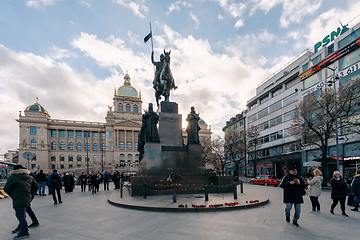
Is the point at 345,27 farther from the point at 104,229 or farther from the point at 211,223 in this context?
the point at 104,229

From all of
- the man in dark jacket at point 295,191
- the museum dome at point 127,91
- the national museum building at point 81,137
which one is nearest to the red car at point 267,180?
the man in dark jacket at point 295,191

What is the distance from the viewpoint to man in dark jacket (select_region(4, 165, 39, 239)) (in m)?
5.68

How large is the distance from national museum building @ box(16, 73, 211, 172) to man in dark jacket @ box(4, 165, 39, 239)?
3077 inches

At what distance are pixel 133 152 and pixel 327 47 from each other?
73147mm

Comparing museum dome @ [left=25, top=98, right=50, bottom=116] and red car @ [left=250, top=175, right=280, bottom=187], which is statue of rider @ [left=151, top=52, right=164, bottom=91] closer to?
red car @ [left=250, top=175, right=280, bottom=187]

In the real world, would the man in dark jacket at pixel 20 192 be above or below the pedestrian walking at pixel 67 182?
above

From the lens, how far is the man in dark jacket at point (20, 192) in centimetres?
568

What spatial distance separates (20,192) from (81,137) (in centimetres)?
9057

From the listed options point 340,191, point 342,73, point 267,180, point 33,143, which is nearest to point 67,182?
point 340,191

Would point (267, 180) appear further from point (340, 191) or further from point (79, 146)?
point (79, 146)

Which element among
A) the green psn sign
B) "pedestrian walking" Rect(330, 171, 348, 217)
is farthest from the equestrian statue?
the green psn sign

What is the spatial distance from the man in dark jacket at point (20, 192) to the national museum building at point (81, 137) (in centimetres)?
7817

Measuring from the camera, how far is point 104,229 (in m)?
6.36

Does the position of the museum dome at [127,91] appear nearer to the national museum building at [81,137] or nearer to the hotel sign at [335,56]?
the national museum building at [81,137]
